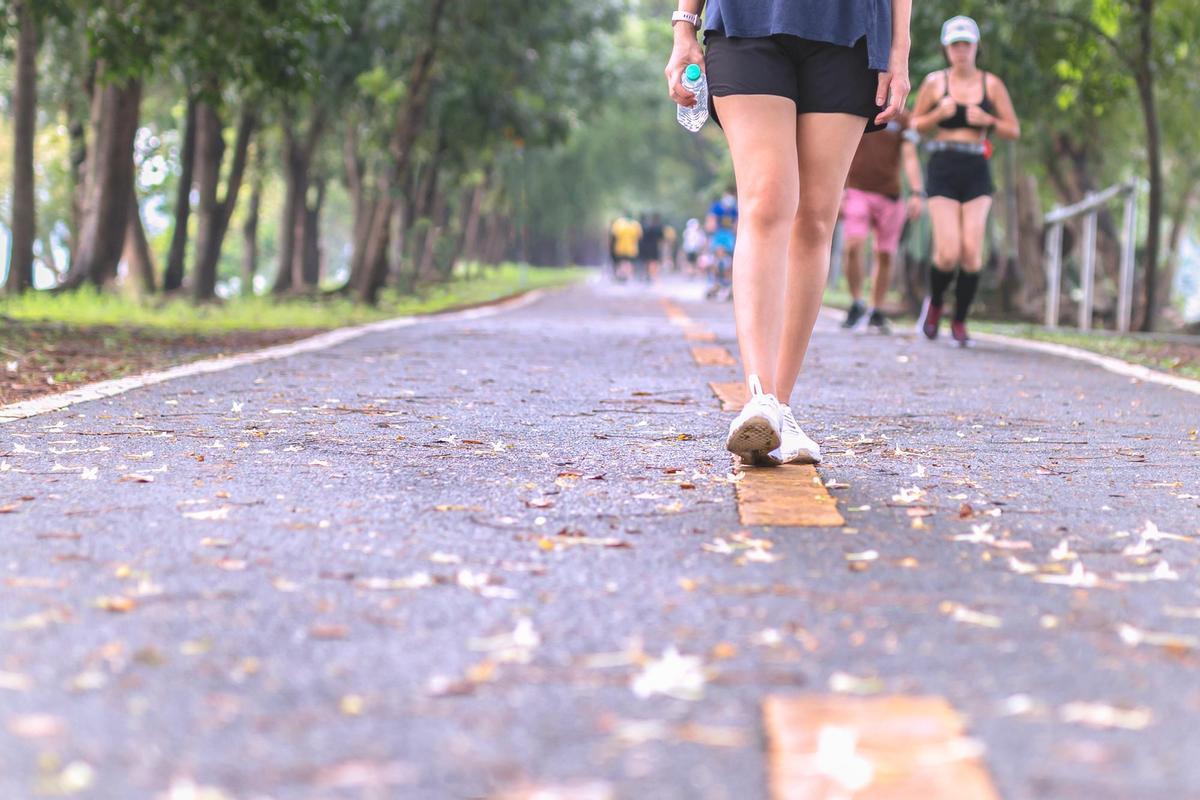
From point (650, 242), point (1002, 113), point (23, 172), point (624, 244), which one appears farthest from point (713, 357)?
point (624, 244)

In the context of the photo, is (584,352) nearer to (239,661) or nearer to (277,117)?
(239,661)

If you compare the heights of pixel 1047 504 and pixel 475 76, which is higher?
pixel 475 76

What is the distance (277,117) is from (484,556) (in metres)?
22.4

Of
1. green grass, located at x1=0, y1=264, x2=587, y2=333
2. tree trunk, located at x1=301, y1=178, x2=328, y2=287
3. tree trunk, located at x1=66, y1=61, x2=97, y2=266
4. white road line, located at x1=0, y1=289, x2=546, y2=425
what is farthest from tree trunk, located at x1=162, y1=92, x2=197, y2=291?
white road line, located at x1=0, y1=289, x2=546, y2=425

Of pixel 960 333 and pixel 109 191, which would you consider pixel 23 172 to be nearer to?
pixel 109 191

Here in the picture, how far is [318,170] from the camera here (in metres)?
33.8

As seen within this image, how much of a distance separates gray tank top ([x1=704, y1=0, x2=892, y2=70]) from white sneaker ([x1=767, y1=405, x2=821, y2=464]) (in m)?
1.11

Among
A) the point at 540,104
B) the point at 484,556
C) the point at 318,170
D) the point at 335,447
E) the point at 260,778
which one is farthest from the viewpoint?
the point at 318,170

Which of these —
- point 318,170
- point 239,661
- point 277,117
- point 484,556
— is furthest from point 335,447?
point 318,170

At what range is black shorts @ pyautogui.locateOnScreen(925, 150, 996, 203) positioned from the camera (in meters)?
10.8

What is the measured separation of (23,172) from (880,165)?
8827 millimetres

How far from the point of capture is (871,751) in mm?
2182

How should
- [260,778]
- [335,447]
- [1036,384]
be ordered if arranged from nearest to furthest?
[260,778], [335,447], [1036,384]

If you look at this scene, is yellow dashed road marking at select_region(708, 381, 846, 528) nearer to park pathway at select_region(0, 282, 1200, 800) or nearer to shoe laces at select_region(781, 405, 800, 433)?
park pathway at select_region(0, 282, 1200, 800)
